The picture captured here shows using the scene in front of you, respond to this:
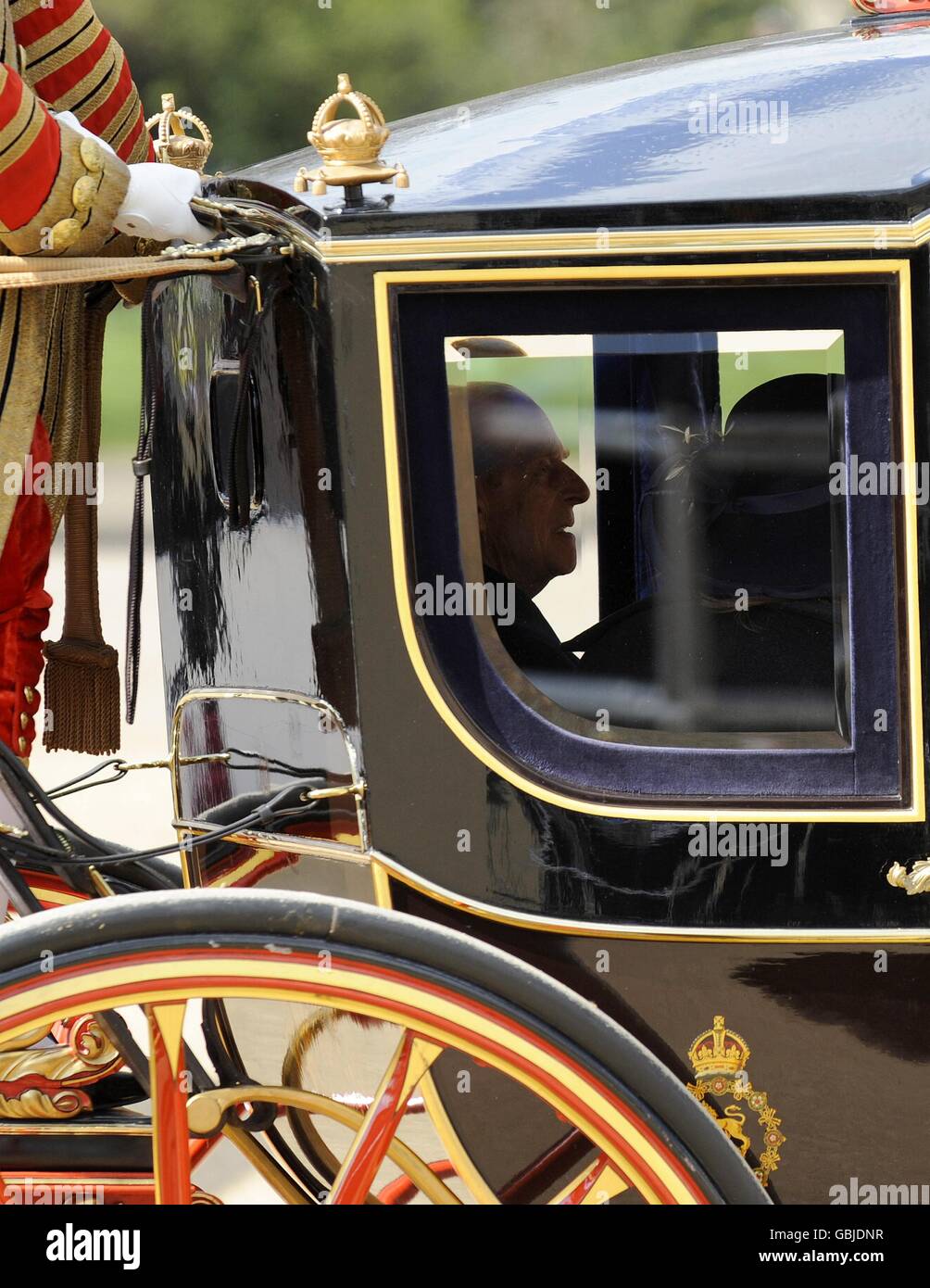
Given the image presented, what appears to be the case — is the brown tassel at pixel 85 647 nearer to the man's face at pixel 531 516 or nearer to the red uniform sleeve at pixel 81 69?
the red uniform sleeve at pixel 81 69

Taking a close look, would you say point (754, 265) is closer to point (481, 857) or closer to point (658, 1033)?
point (481, 857)

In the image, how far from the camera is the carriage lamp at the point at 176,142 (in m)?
1.94

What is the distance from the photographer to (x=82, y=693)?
1981mm

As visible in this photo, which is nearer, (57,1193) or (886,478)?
(886,478)

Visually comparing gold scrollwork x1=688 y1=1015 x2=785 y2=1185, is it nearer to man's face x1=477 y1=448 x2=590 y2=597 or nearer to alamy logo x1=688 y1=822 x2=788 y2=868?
alamy logo x1=688 y1=822 x2=788 y2=868

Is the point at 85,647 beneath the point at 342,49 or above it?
beneath

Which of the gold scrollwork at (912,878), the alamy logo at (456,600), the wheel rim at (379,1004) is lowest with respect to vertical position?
the wheel rim at (379,1004)

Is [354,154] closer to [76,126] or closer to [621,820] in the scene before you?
[76,126]

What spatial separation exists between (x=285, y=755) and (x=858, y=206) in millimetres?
767

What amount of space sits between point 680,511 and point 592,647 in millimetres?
169

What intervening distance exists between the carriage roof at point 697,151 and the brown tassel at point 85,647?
39 centimetres

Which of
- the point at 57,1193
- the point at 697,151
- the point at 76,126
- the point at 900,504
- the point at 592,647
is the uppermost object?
the point at 76,126
